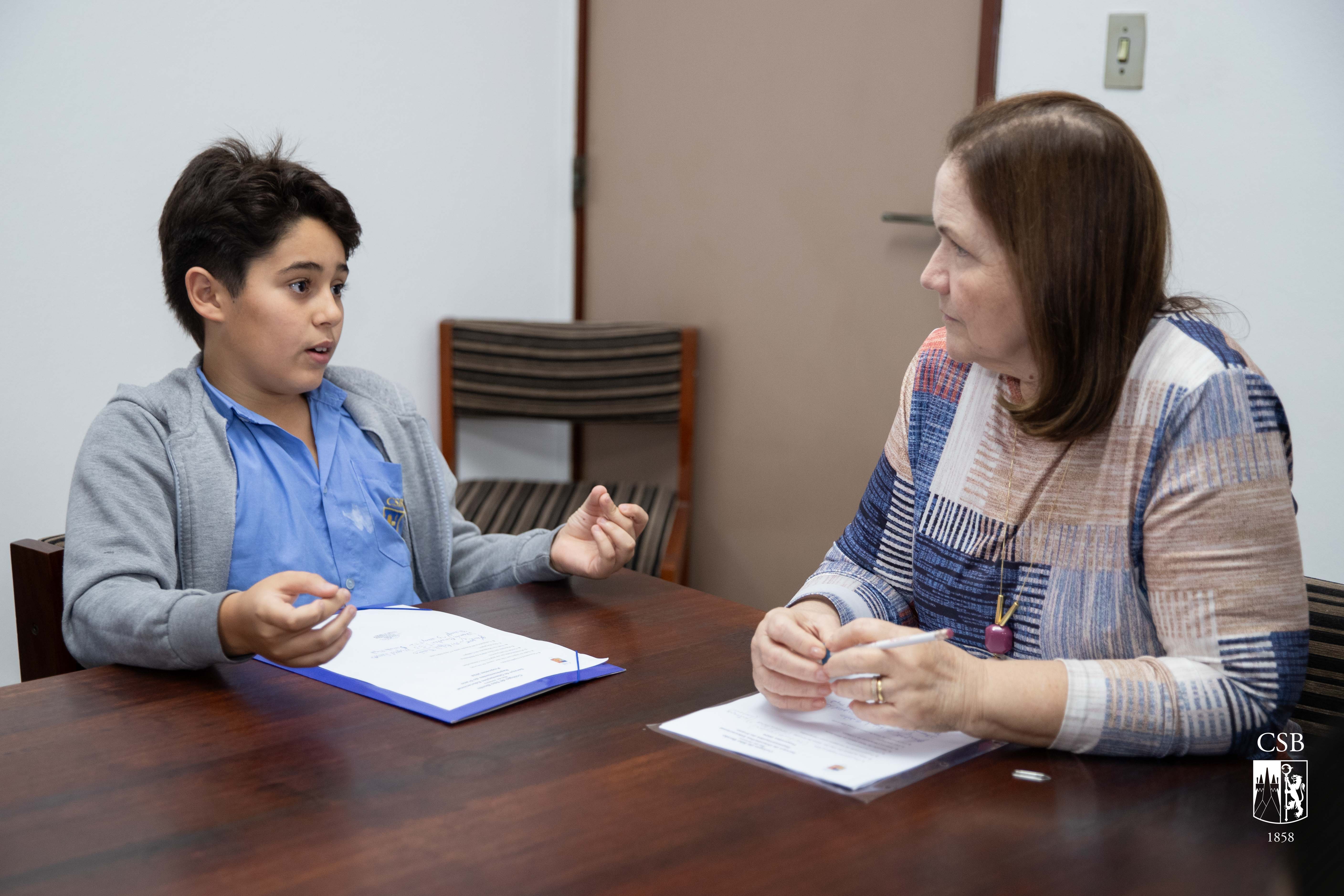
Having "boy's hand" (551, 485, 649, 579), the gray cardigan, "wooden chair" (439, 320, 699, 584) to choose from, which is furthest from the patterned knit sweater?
"wooden chair" (439, 320, 699, 584)

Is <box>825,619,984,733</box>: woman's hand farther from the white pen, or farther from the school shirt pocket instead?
the school shirt pocket

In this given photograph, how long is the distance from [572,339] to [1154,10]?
1570 mm

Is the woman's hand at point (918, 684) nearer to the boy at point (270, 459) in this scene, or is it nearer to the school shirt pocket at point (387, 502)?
the boy at point (270, 459)

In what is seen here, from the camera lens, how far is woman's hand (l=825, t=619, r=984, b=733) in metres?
0.96

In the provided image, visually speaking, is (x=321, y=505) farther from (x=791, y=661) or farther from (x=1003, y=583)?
(x=1003, y=583)

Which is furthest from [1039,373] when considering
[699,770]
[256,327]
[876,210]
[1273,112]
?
[876,210]

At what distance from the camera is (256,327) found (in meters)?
1.50

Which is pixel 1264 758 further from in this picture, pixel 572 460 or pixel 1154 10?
pixel 572 460

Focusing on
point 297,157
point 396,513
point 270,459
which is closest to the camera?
point 270,459

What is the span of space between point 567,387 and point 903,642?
201cm

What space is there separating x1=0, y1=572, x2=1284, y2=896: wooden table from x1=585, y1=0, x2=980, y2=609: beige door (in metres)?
1.76

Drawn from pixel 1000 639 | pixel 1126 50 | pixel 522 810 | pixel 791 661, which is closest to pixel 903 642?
pixel 791 661

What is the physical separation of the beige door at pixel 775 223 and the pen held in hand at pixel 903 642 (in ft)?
5.42

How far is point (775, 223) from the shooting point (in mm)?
2834
